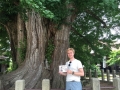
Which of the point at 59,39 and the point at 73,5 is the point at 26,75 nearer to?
the point at 59,39

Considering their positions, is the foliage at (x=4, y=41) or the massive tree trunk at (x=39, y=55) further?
the foliage at (x=4, y=41)

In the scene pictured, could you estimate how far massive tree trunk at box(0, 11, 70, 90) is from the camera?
23.9 feet

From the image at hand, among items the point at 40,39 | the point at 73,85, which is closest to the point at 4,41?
the point at 40,39

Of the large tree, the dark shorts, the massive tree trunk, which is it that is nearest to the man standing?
the dark shorts

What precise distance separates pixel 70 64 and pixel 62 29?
3558 mm

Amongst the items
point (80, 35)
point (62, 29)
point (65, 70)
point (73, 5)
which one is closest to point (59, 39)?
point (62, 29)

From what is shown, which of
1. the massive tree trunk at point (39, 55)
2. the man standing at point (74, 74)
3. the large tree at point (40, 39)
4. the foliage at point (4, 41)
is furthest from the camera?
the foliage at point (4, 41)

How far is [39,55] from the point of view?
24.9ft

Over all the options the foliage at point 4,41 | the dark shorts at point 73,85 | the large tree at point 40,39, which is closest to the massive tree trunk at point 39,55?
the large tree at point 40,39

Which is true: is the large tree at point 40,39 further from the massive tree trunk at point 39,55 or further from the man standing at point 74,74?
the man standing at point 74,74

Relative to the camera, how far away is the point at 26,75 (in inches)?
284

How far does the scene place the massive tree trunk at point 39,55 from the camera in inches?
286

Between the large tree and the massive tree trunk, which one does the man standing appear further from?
the massive tree trunk

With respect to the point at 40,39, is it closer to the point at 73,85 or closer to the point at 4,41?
the point at 73,85
